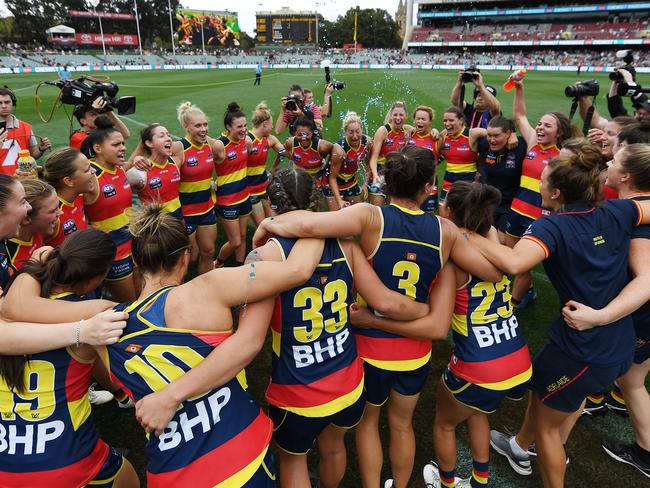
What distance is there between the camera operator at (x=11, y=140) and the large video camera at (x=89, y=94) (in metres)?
1.21

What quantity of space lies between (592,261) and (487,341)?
0.81 m

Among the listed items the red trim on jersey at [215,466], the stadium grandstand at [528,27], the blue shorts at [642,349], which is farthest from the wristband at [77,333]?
the stadium grandstand at [528,27]

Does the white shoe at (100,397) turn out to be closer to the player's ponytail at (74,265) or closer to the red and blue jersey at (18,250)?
the red and blue jersey at (18,250)

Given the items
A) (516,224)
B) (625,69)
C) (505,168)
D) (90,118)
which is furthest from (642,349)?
(90,118)

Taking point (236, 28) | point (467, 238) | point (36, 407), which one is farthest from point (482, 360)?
point (236, 28)

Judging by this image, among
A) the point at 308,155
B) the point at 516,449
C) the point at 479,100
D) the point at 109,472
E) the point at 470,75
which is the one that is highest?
the point at 470,75

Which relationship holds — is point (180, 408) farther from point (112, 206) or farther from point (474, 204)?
point (112, 206)

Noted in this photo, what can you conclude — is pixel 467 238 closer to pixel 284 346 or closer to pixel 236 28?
pixel 284 346

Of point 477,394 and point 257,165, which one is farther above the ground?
point 257,165

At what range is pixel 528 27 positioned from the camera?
69.5 m

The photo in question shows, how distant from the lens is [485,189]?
2.66 meters

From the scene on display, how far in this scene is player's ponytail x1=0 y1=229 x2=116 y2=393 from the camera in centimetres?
206

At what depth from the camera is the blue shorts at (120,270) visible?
443 centimetres

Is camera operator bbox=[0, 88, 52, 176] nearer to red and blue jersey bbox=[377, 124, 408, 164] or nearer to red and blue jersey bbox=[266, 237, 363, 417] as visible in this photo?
red and blue jersey bbox=[377, 124, 408, 164]
